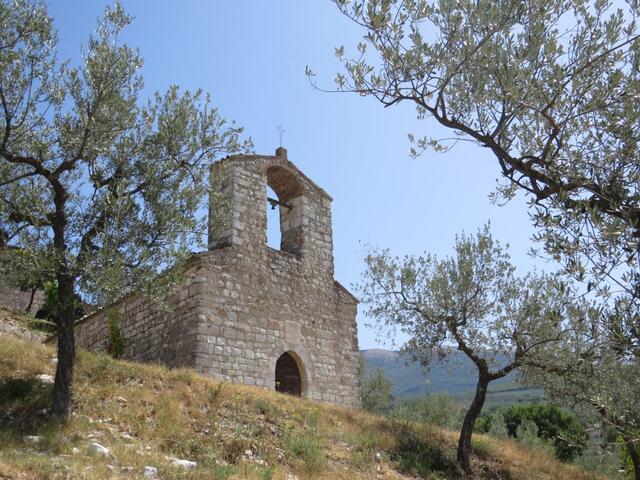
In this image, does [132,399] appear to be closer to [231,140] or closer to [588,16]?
[231,140]

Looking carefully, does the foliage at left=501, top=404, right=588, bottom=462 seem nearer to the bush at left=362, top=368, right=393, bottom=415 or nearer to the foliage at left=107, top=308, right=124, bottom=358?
the bush at left=362, top=368, right=393, bottom=415

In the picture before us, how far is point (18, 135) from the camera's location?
9828 millimetres

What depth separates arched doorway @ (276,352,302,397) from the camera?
15477mm

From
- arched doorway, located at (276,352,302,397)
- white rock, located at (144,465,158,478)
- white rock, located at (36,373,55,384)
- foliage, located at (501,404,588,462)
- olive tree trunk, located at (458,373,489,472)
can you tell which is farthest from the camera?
foliage, located at (501,404,588,462)

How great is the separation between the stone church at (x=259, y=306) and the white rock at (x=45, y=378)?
3286 mm

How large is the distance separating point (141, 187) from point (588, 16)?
6880 millimetres

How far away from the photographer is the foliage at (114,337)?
1590cm

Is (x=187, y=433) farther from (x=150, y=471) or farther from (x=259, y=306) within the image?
(x=259, y=306)

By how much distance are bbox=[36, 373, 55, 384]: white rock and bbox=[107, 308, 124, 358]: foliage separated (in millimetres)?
4924

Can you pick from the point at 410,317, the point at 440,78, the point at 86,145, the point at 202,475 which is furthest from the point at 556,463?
the point at 86,145

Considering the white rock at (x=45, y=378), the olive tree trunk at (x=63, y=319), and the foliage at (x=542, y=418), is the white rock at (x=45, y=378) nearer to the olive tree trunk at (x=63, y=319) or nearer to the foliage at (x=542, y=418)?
the olive tree trunk at (x=63, y=319)

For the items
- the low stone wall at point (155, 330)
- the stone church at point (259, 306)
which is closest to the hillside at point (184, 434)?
the stone church at point (259, 306)

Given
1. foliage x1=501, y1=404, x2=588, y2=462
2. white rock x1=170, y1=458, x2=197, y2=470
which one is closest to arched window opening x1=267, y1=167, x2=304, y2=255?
white rock x1=170, y1=458, x2=197, y2=470

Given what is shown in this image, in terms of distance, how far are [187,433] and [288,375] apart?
5.96 meters
